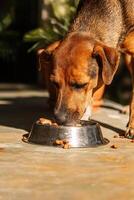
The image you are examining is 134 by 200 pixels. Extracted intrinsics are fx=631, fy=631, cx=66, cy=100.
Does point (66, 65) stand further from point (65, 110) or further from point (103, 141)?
point (103, 141)

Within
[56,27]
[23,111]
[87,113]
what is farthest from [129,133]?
[56,27]

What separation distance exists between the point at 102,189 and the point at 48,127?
1.58 meters

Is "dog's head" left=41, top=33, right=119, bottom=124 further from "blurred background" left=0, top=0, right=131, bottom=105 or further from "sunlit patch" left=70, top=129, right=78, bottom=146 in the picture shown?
"blurred background" left=0, top=0, right=131, bottom=105

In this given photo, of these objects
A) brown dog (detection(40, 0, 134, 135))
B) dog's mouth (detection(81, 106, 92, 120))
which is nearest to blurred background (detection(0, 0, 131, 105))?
brown dog (detection(40, 0, 134, 135))

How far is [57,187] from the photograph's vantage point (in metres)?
4.23

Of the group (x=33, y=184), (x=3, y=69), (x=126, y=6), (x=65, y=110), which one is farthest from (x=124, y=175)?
(x=3, y=69)

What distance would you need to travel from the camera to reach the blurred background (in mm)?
10469

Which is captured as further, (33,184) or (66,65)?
(66,65)

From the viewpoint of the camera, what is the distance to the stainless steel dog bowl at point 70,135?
5.60m

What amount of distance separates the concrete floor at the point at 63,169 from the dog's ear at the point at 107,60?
2.12 feet

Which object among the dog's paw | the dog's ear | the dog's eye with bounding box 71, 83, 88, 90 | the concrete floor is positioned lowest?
the dog's paw

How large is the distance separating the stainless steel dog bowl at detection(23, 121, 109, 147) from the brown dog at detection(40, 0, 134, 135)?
12 centimetres

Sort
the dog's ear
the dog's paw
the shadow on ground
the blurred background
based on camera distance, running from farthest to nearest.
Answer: the blurred background
the shadow on ground
the dog's paw
the dog's ear

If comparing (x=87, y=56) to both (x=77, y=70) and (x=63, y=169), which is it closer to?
(x=77, y=70)
